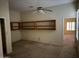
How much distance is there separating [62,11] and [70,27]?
2.83ft

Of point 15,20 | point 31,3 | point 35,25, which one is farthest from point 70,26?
point 15,20

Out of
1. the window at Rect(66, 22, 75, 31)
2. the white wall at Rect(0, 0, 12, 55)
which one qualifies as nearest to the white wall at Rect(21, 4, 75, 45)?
the window at Rect(66, 22, 75, 31)

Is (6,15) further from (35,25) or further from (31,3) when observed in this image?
(35,25)

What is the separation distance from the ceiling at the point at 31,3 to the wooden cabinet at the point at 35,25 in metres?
0.60

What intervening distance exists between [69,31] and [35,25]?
140 centimetres

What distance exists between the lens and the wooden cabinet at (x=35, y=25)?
362 centimetres

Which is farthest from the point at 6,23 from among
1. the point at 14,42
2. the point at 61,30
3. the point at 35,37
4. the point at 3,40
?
the point at 61,30

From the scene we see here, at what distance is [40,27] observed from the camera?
3725mm

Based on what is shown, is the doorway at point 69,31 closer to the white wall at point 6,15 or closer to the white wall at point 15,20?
the white wall at point 15,20

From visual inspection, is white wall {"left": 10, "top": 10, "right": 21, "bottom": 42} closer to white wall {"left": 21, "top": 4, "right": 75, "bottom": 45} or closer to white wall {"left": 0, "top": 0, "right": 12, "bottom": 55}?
white wall {"left": 21, "top": 4, "right": 75, "bottom": 45}

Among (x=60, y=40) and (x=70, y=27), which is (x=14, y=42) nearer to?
(x=60, y=40)

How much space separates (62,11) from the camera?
3.57m

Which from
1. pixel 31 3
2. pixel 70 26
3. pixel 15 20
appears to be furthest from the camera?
pixel 15 20

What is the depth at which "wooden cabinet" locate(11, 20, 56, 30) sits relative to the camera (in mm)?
3615
